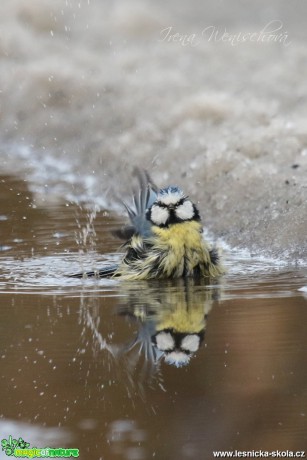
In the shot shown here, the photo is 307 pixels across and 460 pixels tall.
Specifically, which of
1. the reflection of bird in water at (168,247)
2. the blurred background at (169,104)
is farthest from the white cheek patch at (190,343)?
the blurred background at (169,104)

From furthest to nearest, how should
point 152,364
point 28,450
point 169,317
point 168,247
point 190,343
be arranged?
point 168,247 → point 169,317 → point 190,343 → point 152,364 → point 28,450

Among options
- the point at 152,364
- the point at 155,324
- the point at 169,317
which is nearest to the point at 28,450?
the point at 152,364

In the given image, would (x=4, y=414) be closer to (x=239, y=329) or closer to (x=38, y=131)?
(x=239, y=329)

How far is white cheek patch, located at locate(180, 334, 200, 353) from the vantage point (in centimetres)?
546

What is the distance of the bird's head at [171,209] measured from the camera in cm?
758

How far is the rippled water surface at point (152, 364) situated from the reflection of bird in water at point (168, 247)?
160 millimetres

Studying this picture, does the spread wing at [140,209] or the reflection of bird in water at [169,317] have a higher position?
the spread wing at [140,209]

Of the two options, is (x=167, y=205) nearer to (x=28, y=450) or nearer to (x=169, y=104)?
(x=28, y=450)

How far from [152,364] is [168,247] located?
7.48ft

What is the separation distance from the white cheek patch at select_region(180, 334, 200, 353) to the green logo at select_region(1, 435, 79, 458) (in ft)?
4.10

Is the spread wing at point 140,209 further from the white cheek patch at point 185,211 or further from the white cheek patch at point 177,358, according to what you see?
the white cheek patch at point 177,358

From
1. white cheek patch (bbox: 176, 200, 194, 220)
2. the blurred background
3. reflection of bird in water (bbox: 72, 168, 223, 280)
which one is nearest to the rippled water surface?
reflection of bird in water (bbox: 72, 168, 223, 280)

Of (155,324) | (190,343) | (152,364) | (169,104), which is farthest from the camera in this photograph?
(169,104)

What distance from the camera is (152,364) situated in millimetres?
5223
